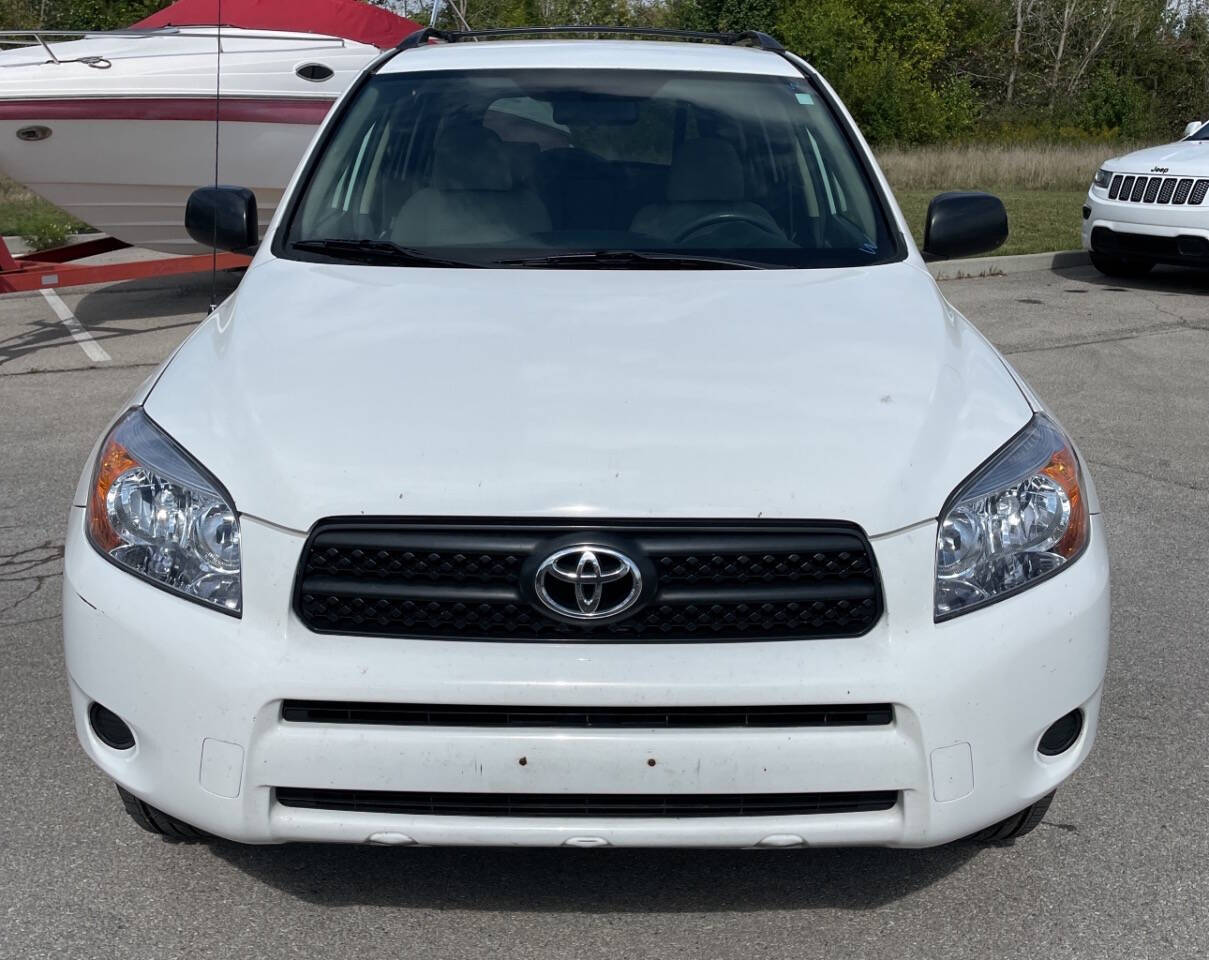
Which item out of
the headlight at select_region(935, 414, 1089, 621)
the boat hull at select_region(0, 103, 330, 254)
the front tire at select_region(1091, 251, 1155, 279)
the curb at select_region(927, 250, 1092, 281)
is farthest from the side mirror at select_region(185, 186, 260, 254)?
the front tire at select_region(1091, 251, 1155, 279)

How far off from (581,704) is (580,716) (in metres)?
0.05

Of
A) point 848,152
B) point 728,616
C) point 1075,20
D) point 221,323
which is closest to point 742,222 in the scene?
point 848,152

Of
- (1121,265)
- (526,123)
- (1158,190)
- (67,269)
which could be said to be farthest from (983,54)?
(526,123)

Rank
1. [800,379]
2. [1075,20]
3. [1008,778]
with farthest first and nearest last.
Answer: [1075,20], [800,379], [1008,778]

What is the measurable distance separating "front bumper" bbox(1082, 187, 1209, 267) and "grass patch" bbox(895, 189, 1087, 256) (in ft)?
2.80

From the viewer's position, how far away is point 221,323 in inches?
133

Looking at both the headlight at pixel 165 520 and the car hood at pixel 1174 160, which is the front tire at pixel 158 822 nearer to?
the headlight at pixel 165 520

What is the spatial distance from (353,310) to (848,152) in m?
1.65

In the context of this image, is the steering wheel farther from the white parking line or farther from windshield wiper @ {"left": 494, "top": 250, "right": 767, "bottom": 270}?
the white parking line

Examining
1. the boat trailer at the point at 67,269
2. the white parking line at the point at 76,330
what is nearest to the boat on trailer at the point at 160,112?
the white parking line at the point at 76,330

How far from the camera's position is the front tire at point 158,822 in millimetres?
2945

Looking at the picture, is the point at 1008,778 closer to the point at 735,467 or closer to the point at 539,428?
the point at 735,467

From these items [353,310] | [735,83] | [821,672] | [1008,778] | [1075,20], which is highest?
[735,83]

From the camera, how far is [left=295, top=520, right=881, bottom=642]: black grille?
8.33 feet
